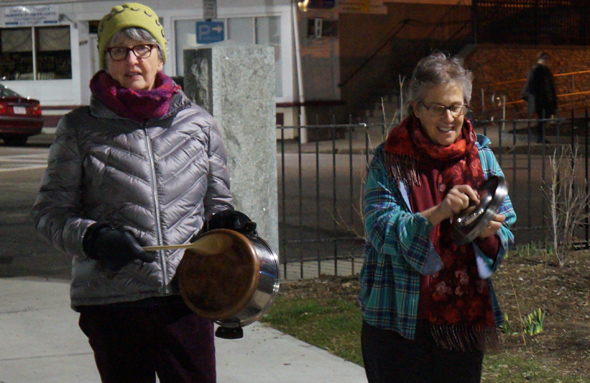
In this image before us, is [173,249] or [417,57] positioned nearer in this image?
[173,249]

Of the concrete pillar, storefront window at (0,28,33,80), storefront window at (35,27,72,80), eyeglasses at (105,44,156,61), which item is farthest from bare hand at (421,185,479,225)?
storefront window at (0,28,33,80)

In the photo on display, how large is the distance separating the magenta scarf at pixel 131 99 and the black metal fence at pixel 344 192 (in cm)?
367

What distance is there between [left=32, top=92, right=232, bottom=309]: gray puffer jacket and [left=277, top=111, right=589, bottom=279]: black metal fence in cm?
370

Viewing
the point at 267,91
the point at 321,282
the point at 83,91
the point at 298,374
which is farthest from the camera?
the point at 83,91

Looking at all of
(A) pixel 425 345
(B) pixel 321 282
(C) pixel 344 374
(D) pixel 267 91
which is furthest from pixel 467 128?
(B) pixel 321 282

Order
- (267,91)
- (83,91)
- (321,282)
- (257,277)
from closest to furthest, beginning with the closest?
1. (257,277)
2. (267,91)
3. (321,282)
4. (83,91)

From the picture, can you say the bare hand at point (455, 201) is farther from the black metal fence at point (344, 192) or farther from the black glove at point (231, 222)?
the black metal fence at point (344, 192)

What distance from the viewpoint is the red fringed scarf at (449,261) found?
2906mm

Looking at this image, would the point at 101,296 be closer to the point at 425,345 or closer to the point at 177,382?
the point at 177,382

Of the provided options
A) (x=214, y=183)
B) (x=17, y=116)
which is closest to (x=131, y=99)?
(x=214, y=183)

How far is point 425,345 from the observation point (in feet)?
9.75

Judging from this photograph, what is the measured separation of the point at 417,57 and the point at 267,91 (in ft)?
69.6

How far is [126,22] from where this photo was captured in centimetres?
291

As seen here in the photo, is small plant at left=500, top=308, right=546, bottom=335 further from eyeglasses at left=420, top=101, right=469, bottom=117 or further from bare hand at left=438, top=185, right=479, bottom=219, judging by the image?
bare hand at left=438, top=185, right=479, bottom=219
